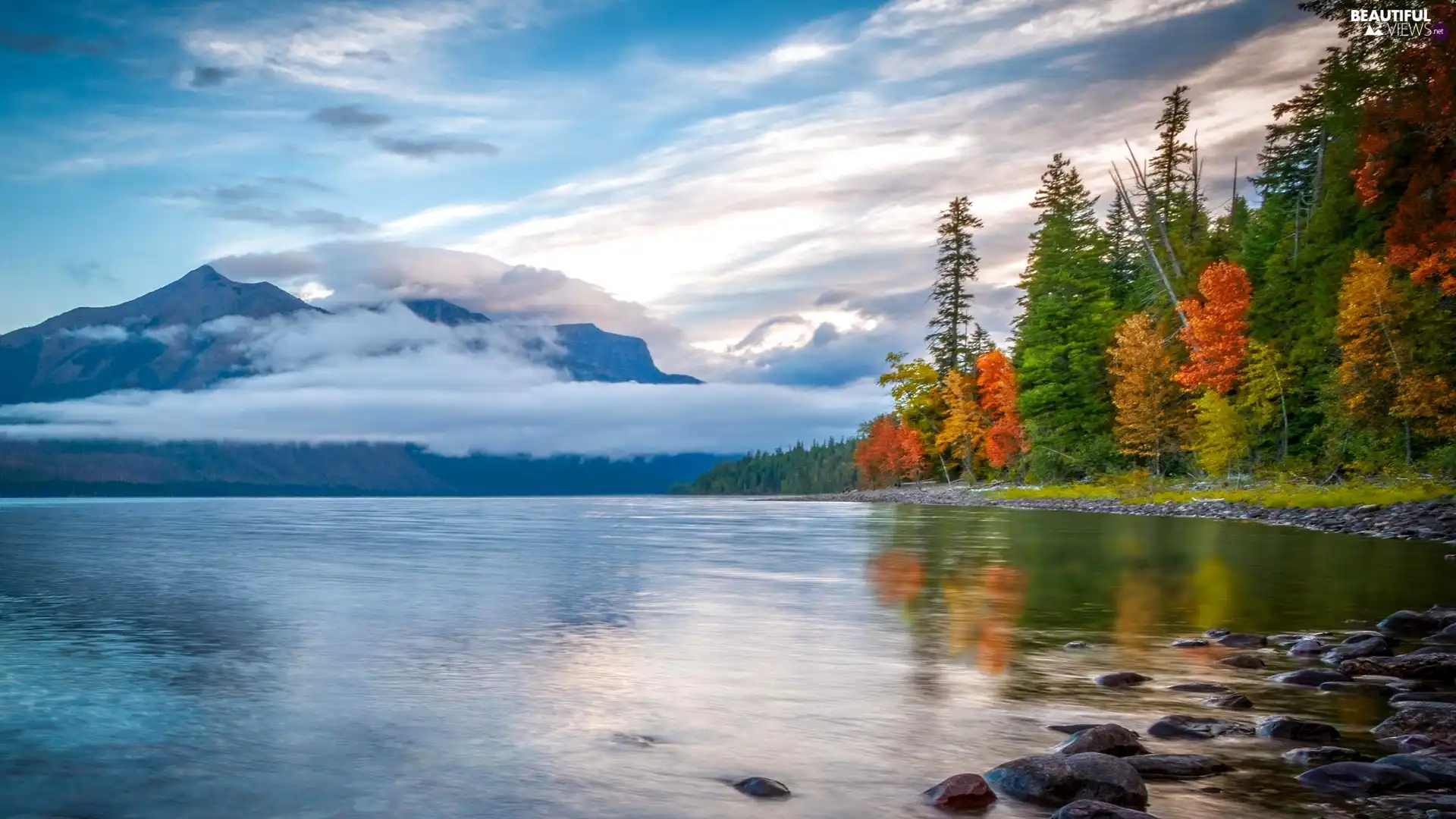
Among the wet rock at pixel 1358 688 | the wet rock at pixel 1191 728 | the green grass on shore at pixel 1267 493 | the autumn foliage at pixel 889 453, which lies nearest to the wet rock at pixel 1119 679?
the wet rock at pixel 1358 688

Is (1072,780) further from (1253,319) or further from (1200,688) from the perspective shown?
(1253,319)

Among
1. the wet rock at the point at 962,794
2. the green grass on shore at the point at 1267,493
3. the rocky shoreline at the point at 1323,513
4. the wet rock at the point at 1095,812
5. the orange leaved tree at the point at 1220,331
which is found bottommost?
the wet rock at the point at 962,794

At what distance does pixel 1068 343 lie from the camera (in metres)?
81.9

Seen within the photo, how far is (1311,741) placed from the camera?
8.95 m

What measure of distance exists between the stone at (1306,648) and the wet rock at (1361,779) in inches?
252

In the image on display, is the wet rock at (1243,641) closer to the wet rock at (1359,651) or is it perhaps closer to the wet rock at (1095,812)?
the wet rock at (1359,651)

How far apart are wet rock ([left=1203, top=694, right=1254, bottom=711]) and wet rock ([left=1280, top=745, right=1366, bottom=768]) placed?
6.73 ft

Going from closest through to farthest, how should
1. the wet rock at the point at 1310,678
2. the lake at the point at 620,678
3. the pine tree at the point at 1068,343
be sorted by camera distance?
the lake at the point at 620,678
the wet rock at the point at 1310,678
the pine tree at the point at 1068,343

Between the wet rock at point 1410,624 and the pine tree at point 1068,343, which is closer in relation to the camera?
the wet rock at point 1410,624

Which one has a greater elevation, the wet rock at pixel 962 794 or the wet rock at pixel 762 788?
the wet rock at pixel 962 794

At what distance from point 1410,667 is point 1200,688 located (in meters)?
2.50

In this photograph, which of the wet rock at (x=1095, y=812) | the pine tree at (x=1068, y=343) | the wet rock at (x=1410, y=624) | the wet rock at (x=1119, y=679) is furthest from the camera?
the pine tree at (x=1068, y=343)

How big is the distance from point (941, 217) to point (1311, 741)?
10093 cm

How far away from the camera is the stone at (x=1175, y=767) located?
796 cm
